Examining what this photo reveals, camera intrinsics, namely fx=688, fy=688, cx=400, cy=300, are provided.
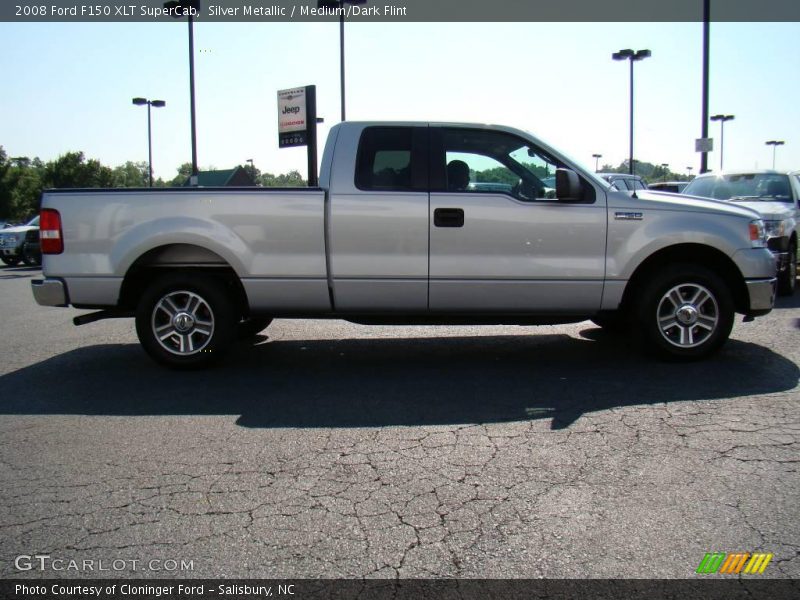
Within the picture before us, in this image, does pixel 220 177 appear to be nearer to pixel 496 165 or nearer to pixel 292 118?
pixel 292 118

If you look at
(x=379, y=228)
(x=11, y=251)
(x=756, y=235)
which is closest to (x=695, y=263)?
(x=756, y=235)

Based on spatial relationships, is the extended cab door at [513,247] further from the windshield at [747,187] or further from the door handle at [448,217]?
the windshield at [747,187]

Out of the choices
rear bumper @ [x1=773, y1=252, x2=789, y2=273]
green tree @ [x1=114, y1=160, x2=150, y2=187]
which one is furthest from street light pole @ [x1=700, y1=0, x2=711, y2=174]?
green tree @ [x1=114, y1=160, x2=150, y2=187]

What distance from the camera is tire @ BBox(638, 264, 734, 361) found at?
6047 millimetres

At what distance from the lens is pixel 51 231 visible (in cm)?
604

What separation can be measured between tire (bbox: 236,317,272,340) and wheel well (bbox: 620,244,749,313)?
3.66 metres

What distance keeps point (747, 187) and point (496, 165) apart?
7.00 m

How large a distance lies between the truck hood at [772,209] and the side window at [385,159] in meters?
5.55

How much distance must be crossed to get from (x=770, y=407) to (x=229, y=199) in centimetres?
454

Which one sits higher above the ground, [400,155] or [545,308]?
[400,155]

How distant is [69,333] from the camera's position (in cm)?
841

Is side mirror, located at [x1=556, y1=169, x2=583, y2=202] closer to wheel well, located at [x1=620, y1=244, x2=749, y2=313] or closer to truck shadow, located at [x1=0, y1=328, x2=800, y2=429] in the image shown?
wheel well, located at [x1=620, y1=244, x2=749, y2=313]
